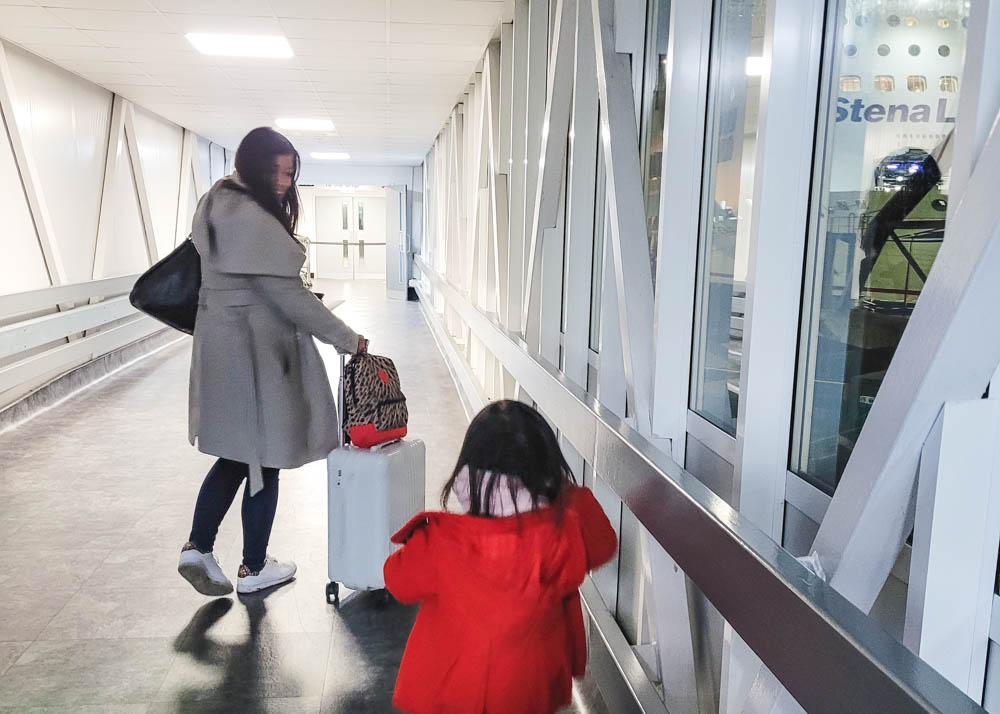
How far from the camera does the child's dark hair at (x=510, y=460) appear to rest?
1.72 meters

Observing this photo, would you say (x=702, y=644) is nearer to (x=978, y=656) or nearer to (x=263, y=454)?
(x=978, y=656)

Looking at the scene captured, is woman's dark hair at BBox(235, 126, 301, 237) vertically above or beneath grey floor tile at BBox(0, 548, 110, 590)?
above

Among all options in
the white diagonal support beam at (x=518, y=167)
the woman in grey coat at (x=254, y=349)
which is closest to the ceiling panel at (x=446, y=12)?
the white diagonal support beam at (x=518, y=167)

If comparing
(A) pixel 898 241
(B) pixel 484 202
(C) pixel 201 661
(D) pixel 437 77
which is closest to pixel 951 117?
(A) pixel 898 241

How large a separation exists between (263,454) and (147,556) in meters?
0.95

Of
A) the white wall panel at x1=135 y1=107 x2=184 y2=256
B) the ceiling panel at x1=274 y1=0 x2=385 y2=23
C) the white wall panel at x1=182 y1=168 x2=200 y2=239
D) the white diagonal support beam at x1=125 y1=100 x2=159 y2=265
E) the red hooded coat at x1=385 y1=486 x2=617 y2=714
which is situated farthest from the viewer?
the white wall panel at x1=182 y1=168 x2=200 y2=239

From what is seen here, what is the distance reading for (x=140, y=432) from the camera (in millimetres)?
5898

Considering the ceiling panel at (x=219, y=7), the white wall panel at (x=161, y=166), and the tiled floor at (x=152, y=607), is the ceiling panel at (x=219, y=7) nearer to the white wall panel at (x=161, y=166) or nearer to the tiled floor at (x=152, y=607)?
the tiled floor at (x=152, y=607)

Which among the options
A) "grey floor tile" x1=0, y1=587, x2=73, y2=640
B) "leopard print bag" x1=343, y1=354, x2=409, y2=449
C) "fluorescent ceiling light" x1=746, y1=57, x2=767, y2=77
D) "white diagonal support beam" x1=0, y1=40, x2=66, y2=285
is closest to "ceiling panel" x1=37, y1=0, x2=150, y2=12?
"white diagonal support beam" x1=0, y1=40, x2=66, y2=285

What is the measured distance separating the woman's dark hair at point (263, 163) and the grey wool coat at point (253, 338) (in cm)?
5

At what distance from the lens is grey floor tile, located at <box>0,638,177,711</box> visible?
2.57m

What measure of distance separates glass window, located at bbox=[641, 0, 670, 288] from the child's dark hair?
1.01 metres

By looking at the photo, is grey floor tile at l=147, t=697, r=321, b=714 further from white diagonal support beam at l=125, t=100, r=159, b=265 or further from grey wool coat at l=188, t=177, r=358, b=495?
white diagonal support beam at l=125, t=100, r=159, b=265

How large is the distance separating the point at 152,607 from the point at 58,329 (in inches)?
169
